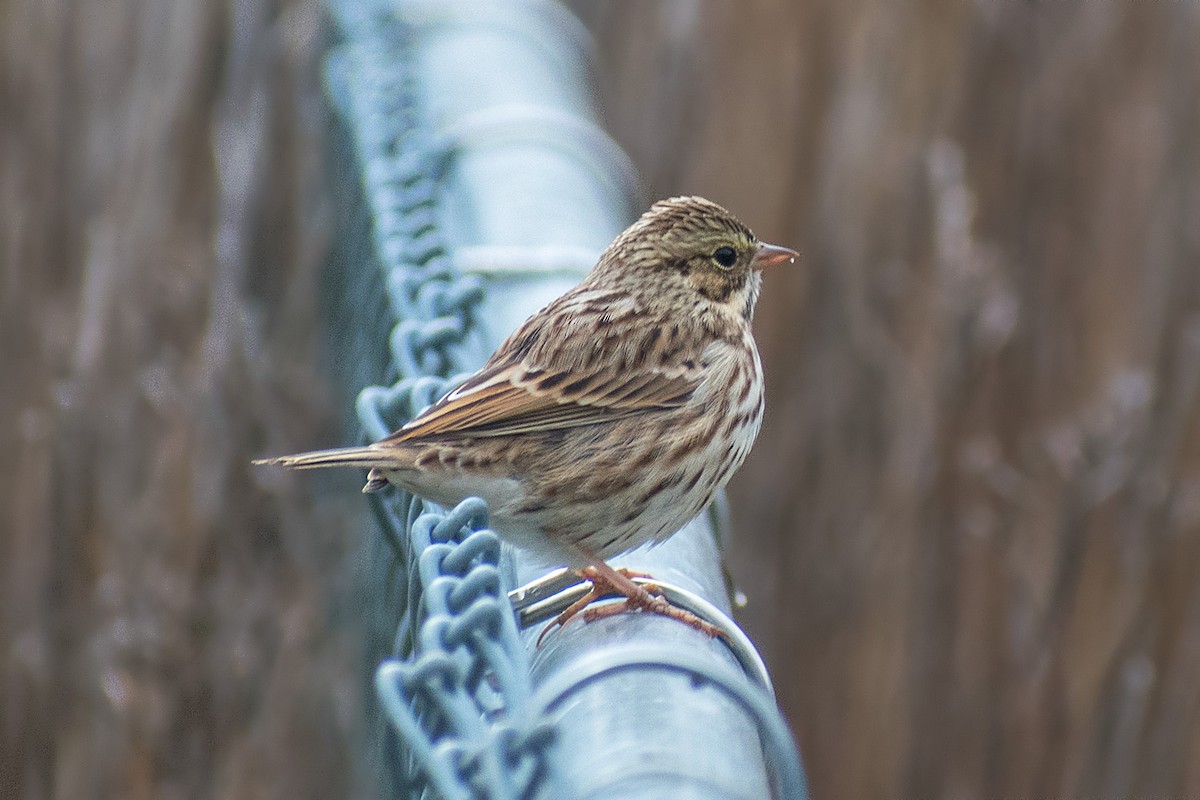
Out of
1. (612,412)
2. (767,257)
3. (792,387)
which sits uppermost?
(767,257)

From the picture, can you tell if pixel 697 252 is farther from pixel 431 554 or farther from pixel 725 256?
pixel 431 554

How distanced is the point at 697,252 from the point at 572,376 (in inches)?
20.5

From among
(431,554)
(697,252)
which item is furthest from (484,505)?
(697,252)

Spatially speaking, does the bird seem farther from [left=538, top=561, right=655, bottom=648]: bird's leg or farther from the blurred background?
the blurred background

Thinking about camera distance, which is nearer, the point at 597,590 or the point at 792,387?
the point at 597,590

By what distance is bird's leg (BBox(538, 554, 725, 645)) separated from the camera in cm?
192

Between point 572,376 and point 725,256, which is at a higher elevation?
point 725,256

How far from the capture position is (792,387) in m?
5.19

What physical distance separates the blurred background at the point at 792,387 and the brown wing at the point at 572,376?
25.9 inches

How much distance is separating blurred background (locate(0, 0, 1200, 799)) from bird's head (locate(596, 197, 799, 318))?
0.76 m

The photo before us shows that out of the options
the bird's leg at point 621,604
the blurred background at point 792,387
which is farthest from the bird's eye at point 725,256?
the bird's leg at point 621,604

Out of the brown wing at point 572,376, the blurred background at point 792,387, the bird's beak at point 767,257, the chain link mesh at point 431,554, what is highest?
the chain link mesh at point 431,554

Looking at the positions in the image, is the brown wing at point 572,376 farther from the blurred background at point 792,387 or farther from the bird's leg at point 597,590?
the blurred background at point 792,387

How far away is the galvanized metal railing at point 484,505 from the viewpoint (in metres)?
1.48
